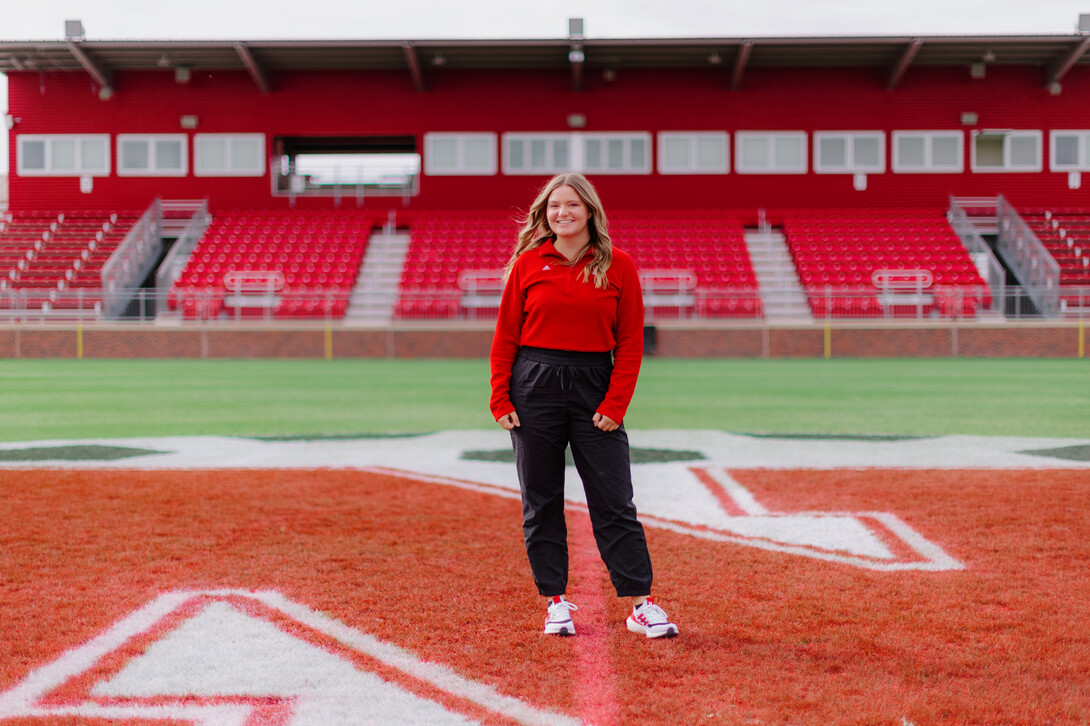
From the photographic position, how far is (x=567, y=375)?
3602mm

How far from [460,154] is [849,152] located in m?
13.3

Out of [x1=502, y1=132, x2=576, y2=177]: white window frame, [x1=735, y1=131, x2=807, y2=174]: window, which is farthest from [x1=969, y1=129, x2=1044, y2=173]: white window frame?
[x1=502, y1=132, x2=576, y2=177]: white window frame

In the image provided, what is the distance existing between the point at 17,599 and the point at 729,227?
28244mm

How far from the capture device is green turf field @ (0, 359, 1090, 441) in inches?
407

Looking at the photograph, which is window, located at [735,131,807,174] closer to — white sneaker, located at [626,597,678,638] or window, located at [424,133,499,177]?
window, located at [424,133,499,177]

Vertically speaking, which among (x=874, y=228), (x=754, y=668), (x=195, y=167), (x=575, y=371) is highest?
(x=195, y=167)

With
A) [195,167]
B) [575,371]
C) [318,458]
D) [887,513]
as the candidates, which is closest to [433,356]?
[195,167]

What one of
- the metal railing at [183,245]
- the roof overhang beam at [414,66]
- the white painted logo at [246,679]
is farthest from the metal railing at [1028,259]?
the white painted logo at [246,679]

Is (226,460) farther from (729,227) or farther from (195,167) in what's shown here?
(195,167)

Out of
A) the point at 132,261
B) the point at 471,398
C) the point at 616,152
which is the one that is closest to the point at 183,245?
the point at 132,261

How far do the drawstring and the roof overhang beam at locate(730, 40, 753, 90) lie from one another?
28.0m

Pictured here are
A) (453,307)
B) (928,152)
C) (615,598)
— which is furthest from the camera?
(928,152)

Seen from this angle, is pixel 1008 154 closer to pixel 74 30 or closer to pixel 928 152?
pixel 928 152

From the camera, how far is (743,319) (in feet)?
80.4
